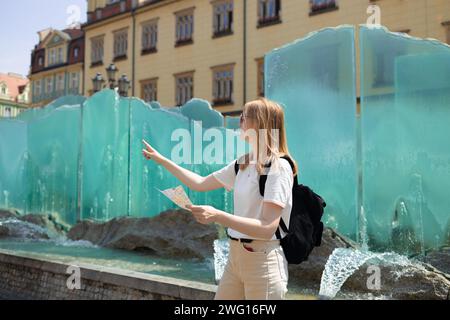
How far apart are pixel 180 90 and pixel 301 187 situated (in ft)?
78.3

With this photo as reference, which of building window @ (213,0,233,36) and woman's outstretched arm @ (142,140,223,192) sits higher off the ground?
building window @ (213,0,233,36)

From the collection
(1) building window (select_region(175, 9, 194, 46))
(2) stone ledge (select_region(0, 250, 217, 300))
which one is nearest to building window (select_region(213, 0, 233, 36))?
(1) building window (select_region(175, 9, 194, 46))

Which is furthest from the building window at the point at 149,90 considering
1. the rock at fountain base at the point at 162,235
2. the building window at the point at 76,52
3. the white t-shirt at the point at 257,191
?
the white t-shirt at the point at 257,191

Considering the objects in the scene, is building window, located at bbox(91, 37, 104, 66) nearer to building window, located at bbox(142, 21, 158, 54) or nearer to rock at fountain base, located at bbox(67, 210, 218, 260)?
building window, located at bbox(142, 21, 158, 54)

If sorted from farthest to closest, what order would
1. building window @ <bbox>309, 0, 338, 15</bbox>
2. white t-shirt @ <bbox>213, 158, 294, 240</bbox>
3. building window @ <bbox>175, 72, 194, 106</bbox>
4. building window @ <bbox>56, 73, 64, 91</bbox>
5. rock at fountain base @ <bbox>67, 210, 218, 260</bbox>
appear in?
1. building window @ <bbox>56, 73, 64, 91</bbox>
2. building window @ <bbox>175, 72, 194, 106</bbox>
3. building window @ <bbox>309, 0, 338, 15</bbox>
4. rock at fountain base @ <bbox>67, 210, 218, 260</bbox>
5. white t-shirt @ <bbox>213, 158, 294, 240</bbox>

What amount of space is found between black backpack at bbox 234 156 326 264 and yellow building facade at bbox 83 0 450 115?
17.0 meters

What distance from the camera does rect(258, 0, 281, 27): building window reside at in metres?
22.0

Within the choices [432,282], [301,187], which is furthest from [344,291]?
[301,187]

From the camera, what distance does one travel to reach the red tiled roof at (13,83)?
58222 mm

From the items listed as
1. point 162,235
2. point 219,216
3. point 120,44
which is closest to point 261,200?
point 219,216

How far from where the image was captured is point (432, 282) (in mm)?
5078

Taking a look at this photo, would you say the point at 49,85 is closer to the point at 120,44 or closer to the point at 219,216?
the point at 120,44

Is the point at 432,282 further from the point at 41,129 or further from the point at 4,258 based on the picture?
the point at 41,129

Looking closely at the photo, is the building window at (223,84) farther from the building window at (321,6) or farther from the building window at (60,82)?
the building window at (60,82)
